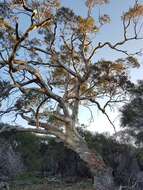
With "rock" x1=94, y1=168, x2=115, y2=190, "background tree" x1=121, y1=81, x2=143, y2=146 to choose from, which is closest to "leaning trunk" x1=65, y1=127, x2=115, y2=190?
"rock" x1=94, y1=168, x2=115, y2=190

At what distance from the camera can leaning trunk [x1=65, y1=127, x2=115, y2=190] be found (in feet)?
66.6

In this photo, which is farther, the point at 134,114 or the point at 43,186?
the point at 134,114

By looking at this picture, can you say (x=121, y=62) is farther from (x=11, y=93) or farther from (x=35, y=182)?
(x=35, y=182)

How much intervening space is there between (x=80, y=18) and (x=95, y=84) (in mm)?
3031

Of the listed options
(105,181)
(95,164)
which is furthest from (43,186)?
(105,181)

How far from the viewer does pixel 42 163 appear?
117 ft

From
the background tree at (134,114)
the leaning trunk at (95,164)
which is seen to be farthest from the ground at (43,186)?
the background tree at (134,114)

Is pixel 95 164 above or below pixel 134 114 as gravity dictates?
below

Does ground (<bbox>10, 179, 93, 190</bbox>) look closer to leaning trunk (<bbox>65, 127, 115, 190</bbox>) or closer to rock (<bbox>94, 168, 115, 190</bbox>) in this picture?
leaning trunk (<bbox>65, 127, 115, 190</bbox>)

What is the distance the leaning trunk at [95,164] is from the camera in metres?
20.3

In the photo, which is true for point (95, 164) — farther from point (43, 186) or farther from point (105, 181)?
point (43, 186)

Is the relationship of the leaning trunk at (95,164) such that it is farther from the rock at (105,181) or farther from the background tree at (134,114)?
the background tree at (134,114)

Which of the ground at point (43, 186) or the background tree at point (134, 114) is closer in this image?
the ground at point (43, 186)

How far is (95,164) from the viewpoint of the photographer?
20.6m
